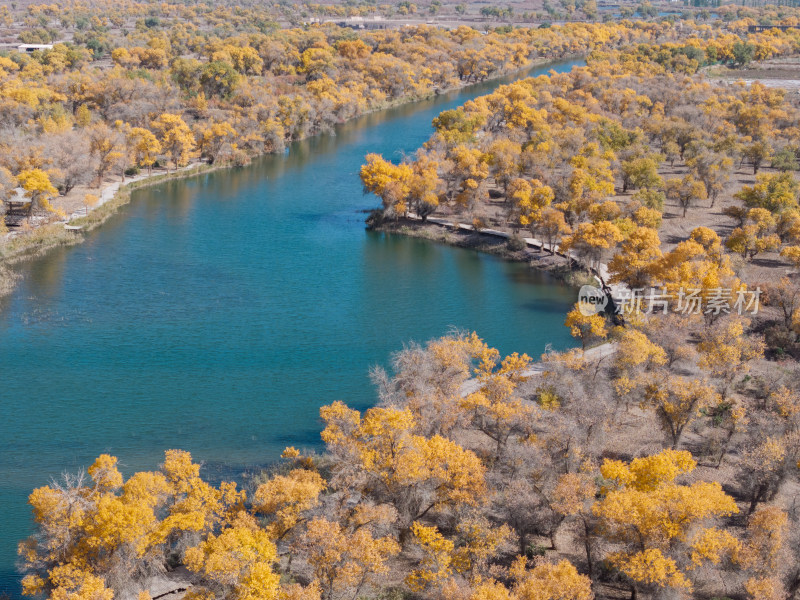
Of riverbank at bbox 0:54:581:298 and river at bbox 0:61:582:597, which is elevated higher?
riverbank at bbox 0:54:581:298

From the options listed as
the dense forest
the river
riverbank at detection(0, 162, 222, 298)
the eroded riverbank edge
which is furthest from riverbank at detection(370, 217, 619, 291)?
riverbank at detection(0, 162, 222, 298)

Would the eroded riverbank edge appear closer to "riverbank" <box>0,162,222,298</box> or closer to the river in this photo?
the river

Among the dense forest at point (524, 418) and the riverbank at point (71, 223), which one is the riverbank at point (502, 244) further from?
the riverbank at point (71, 223)

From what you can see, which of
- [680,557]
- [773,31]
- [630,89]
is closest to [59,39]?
[630,89]

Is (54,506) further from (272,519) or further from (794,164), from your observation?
(794,164)

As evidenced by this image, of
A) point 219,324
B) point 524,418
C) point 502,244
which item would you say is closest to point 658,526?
point 524,418
